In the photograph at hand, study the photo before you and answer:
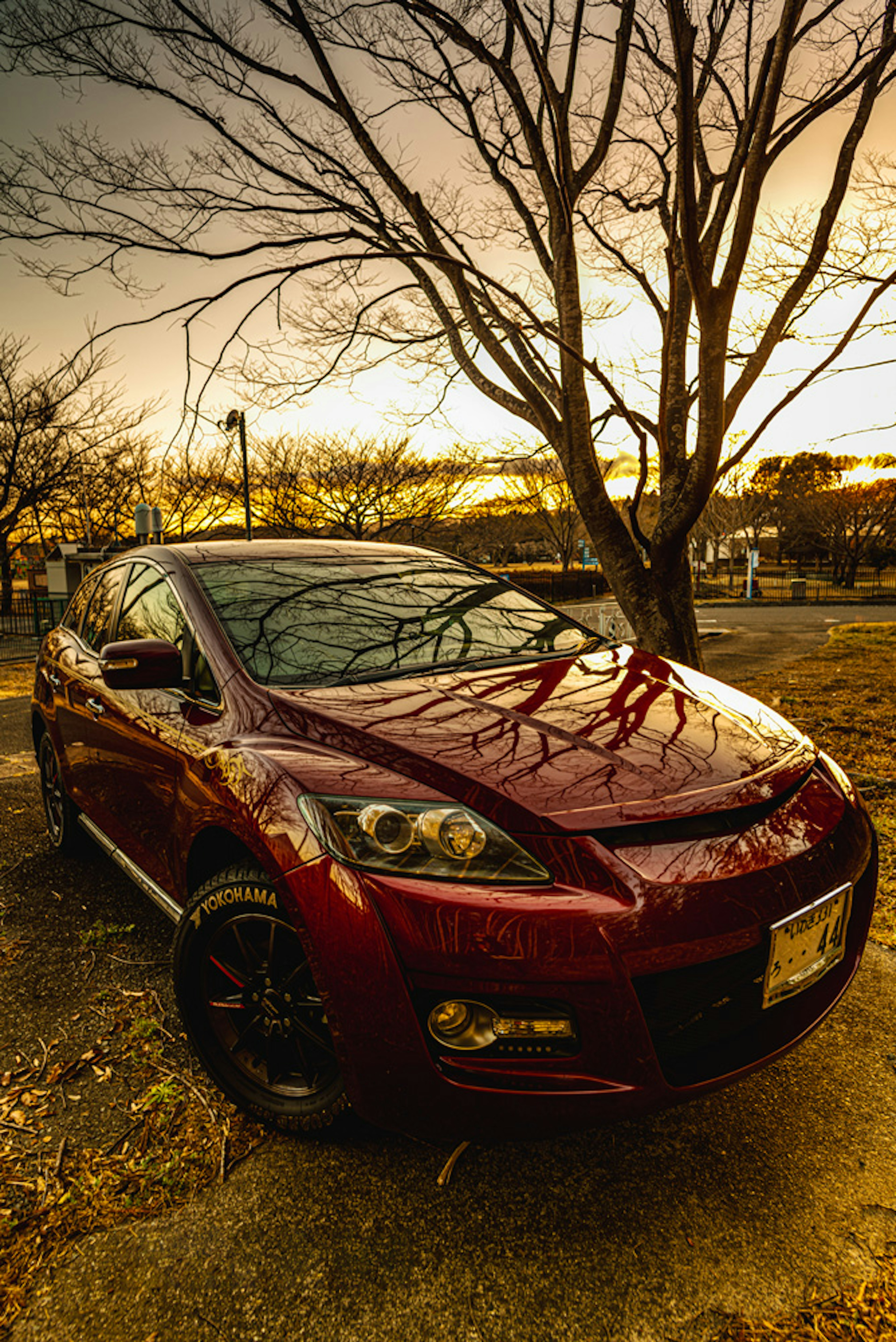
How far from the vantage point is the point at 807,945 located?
1.83m

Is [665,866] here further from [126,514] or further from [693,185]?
[126,514]

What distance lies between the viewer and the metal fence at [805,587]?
3478 centimetres

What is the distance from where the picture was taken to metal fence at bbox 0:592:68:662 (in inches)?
679

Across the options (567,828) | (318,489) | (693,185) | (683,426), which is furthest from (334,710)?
(318,489)

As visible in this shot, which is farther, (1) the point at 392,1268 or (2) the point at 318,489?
(2) the point at 318,489

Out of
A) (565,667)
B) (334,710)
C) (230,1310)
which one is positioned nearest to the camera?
(230,1310)

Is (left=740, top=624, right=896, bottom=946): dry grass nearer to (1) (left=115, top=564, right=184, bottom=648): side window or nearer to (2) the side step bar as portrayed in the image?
(2) the side step bar

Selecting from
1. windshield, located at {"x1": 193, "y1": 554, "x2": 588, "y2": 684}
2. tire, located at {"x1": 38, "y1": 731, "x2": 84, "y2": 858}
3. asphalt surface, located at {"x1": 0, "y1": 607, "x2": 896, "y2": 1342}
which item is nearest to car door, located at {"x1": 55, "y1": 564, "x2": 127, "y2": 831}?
tire, located at {"x1": 38, "y1": 731, "x2": 84, "y2": 858}

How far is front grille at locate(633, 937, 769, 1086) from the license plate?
40 millimetres

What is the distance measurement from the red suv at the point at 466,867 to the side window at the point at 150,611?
0.11ft

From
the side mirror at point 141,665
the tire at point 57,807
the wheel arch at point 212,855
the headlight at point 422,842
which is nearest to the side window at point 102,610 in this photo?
the tire at point 57,807

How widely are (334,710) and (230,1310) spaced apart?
1308mm

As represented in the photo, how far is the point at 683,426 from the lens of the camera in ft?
20.3

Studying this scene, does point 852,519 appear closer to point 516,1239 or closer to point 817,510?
point 817,510
